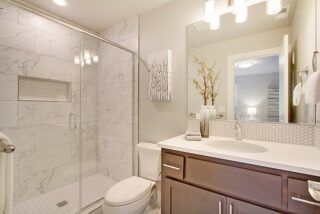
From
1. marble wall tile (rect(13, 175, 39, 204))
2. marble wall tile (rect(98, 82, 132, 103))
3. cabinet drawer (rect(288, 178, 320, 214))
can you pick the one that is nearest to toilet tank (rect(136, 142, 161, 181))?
marble wall tile (rect(98, 82, 132, 103))

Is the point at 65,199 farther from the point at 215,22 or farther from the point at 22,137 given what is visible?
the point at 215,22

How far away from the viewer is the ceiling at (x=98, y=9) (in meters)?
1.88

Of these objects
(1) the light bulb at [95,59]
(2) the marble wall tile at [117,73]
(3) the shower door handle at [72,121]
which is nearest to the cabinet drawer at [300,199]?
(2) the marble wall tile at [117,73]

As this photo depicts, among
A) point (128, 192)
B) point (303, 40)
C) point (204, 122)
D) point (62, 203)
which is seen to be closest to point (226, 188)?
point (204, 122)

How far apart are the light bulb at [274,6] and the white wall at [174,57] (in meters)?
0.58

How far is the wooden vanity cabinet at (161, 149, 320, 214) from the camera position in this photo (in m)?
0.83

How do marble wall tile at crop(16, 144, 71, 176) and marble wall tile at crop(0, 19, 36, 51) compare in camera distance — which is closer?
marble wall tile at crop(0, 19, 36, 51)

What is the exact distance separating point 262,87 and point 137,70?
4.66ft

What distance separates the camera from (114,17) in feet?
7.27

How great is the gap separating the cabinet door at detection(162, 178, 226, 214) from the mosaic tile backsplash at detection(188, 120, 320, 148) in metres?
0.64

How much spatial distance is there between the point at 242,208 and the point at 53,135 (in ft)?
7.31

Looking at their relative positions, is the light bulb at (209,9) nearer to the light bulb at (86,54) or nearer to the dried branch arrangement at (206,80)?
the dried branch arrangement at (206,80)

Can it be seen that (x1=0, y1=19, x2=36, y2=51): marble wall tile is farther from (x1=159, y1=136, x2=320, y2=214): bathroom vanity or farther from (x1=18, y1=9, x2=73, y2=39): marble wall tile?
(x1=159, y1=136, x2=320, y2=214): bathroom vanity

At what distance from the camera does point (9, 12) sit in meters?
1.75
